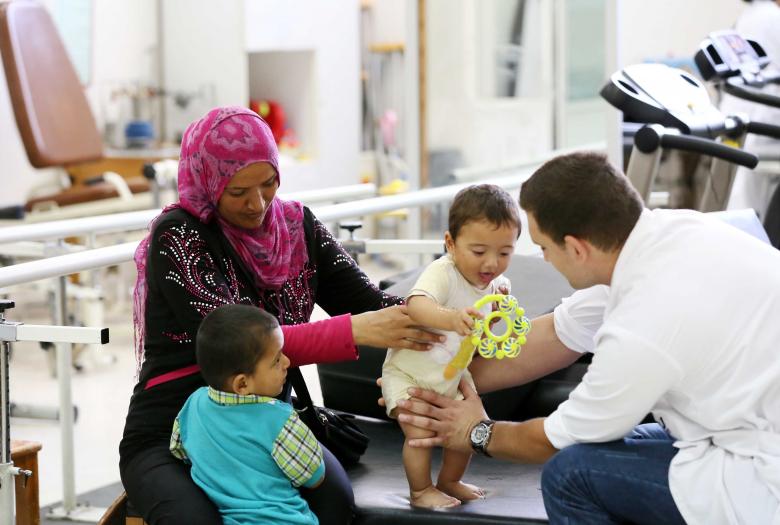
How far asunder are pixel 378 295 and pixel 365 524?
0.48 meters

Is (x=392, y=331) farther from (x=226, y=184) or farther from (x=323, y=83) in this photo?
(x=323, y=83)

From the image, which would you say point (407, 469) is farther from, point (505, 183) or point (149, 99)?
point (149, 99)

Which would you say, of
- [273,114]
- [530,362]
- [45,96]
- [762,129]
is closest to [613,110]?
[762,129]

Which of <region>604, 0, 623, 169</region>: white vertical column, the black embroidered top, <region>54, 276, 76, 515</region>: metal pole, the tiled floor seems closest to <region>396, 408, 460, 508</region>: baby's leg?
the black embroidered top

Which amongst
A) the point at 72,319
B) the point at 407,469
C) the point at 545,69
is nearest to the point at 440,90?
the point at 545,69

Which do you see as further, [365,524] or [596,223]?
[365,524]

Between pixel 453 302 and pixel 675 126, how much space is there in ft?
4.80

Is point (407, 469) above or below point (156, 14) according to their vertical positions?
below

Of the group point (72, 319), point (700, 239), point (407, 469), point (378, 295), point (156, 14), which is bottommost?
point (72, 319)

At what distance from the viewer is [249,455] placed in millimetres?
1860

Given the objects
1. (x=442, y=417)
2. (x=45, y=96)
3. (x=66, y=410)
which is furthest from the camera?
(x=45, y=96)

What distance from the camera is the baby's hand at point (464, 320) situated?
188 cm

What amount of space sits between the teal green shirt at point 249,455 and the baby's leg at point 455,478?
0.29m

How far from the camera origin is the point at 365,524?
6.68 feet
